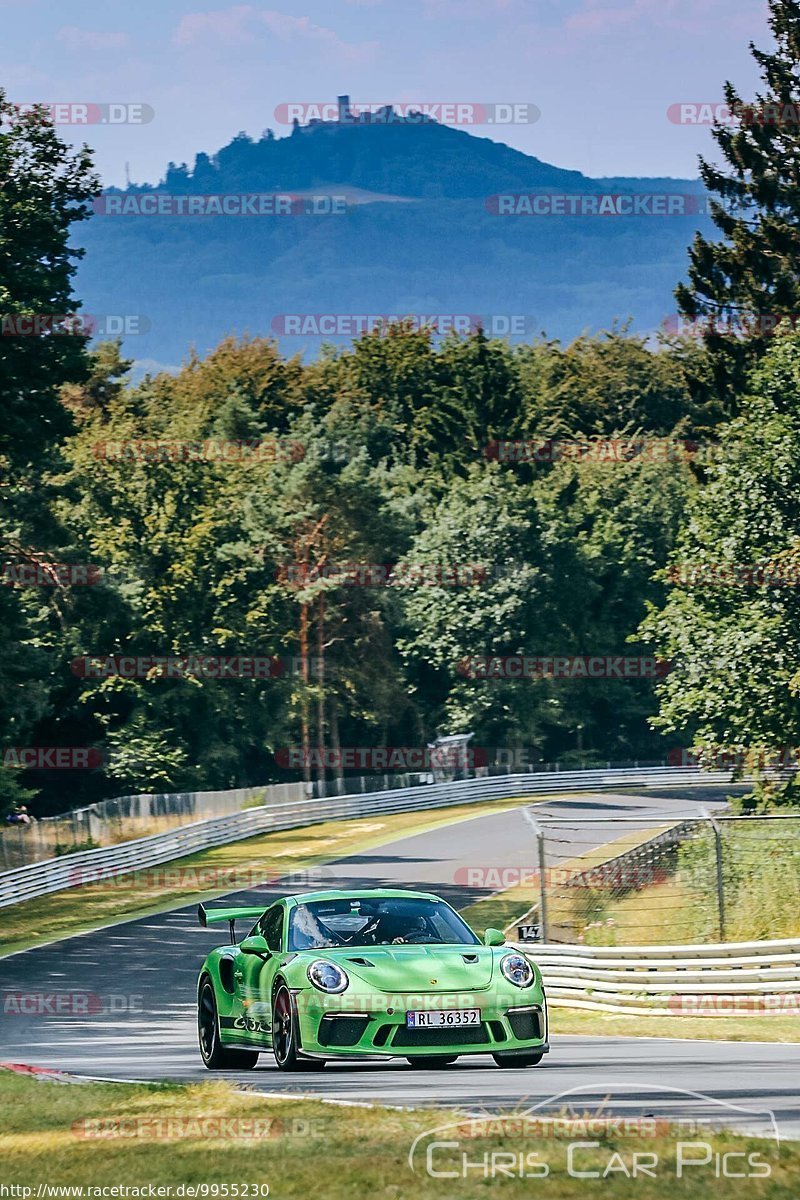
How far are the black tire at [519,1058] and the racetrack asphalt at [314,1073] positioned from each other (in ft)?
0.24

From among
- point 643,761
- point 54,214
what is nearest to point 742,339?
point 54,214

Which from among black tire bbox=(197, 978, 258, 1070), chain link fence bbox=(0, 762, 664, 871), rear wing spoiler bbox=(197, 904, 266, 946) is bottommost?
chain link fence bbox=(0, 762, 664, 871)

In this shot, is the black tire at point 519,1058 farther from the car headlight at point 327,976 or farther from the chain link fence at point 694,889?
the chain link fence at point 694,889

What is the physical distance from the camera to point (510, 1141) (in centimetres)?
838

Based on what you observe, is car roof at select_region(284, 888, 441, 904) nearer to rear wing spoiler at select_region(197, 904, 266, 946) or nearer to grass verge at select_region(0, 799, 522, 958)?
rear wing spoiler at select_region(197, 904, 266, 946)

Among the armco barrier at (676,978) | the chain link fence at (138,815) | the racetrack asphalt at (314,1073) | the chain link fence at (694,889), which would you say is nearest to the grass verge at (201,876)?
the chain link fence at (138,815)

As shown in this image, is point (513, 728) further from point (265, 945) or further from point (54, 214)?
point (265, 945)

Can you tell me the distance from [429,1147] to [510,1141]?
38 centimetres

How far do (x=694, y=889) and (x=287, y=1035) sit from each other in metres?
18.6

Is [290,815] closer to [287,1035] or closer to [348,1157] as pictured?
[287,1035]

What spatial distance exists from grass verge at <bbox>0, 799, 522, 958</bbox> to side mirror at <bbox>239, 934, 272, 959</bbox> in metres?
21.0

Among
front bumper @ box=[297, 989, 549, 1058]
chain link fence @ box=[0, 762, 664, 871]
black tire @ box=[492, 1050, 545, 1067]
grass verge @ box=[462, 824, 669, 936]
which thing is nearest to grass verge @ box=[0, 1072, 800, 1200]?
front bumper @ box=[297, 989, 549, 1058]

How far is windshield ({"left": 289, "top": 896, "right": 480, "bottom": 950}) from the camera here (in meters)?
13.1

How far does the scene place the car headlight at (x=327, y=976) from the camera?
39.9ft
